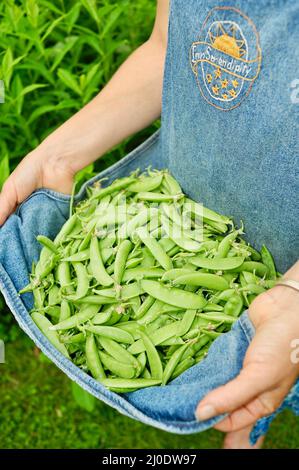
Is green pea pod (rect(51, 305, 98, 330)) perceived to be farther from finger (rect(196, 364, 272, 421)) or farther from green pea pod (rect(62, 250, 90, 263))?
finger (rect(196, 364, 272, 421))

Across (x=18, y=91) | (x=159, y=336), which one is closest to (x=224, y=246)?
(x=159, y=336)

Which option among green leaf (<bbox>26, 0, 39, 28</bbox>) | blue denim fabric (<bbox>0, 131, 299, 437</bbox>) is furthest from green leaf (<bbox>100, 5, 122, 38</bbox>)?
blue denim fabric (<bbox>0, 131, 299, 437</bbox>)

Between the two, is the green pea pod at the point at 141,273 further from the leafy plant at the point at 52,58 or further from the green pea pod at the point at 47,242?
the leafy plant at the point at 52,58

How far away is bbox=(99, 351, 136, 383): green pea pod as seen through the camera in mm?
1250

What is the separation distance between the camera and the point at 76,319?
4.32 ft

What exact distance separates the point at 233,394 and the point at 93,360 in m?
0.39

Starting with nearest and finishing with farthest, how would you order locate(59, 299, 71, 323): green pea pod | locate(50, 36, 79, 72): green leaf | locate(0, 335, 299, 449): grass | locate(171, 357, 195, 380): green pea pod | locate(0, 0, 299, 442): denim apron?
locate(0, 0, 299, 442): denim apron
locate(171, 357, 195, 380): green pea pod
locate(59, 299, 71, 323): green pea pod
locate(50, 36, 79, 72): green leaf
locate(0, 335, 299, 449): grass

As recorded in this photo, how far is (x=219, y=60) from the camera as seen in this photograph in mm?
1309

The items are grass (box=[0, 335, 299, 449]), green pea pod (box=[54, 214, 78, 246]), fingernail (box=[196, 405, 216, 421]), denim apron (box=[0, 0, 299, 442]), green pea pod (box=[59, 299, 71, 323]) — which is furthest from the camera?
grass (box=[0, 335, 299, 449])

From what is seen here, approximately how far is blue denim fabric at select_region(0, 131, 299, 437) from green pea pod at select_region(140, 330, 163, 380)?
6cm

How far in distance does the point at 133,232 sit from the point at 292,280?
448 millimetres

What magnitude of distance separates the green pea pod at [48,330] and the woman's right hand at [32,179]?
346 mm
